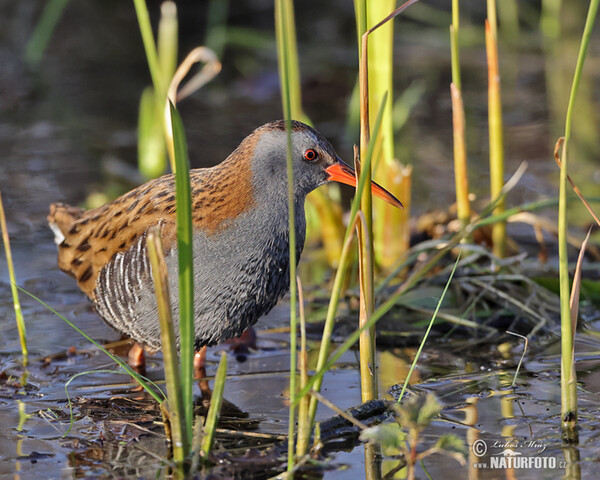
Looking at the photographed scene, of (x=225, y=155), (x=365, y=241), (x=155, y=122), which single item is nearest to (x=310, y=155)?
(x=365, y=241)

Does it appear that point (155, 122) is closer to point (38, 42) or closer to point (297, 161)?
point (297, 161)

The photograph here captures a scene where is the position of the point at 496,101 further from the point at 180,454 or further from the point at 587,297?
the point at 180,454

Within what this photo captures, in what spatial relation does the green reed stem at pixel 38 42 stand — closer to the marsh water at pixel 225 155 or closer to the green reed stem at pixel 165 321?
the marsh water at pixel 225 155

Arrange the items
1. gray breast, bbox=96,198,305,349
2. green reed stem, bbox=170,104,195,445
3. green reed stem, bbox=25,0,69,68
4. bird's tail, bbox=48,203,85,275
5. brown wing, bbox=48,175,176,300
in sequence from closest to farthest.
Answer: green reed stem, bbox=170,104,195,445 < gray breast, bbox=96,198,305,349 < brown wing, bbox=48,175,176,300 < bird's tail, bbox=48,203,85,275 < green reed stem, bbox=25,0,69,68

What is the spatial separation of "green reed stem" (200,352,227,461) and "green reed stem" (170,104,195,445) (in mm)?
67

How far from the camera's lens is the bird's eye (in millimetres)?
3271

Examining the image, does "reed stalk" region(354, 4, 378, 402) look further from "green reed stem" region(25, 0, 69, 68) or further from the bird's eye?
"green reed stem" region(25, 0, 69, 68)

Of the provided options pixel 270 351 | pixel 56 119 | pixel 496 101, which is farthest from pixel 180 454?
pixel 56 119

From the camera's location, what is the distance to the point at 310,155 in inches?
129

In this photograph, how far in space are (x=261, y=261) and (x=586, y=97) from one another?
17.1ft

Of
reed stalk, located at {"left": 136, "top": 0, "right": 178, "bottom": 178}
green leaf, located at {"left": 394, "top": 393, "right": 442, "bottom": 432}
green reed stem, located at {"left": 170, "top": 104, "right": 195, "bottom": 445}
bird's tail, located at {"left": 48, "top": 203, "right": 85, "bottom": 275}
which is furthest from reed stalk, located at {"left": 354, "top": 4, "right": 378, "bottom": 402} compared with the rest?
reed stalk, located at {"left": 136, "top": 0, "right": 178, "bottom": 178}

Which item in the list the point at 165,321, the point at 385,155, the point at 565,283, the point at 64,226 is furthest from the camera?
Result: the point at 385,155

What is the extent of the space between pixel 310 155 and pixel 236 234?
40 centimetres

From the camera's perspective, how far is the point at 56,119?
7504 millimetres
